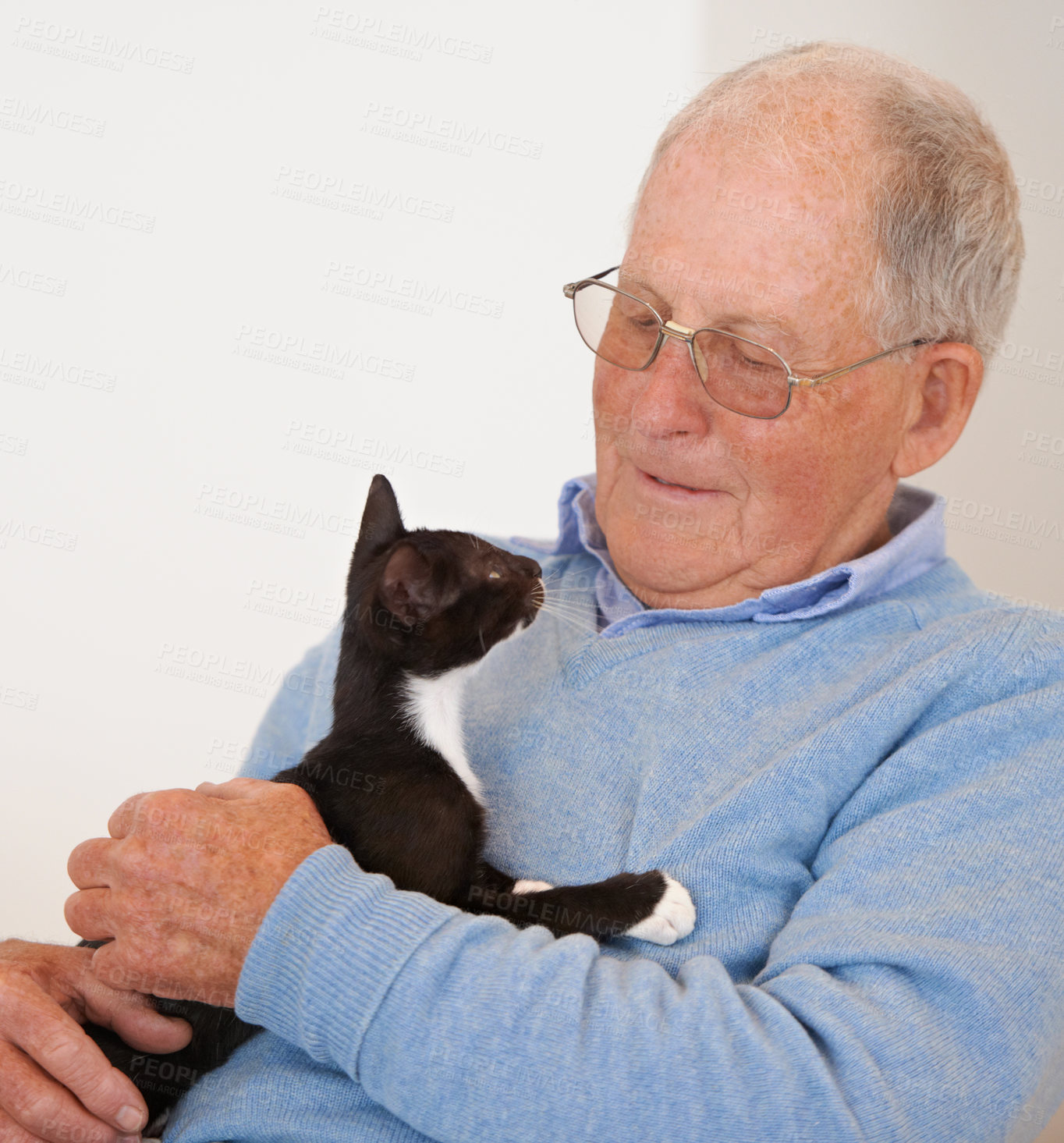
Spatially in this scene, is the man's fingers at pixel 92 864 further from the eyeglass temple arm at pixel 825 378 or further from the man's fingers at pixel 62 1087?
the eyeglass temple arm at pixel 825 378

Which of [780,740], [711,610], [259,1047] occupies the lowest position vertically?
[259,1047]

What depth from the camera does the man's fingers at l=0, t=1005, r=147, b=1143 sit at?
1.15 meters

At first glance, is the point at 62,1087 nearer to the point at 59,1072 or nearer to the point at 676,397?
the point at 59,1072

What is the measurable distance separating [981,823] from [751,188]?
0.87 metres

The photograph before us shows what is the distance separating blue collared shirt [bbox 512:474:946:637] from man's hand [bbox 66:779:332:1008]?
61cm

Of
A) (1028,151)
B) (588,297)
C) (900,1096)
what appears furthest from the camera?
(1028,151)

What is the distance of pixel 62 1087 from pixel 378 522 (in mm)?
809

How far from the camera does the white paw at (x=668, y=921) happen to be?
118 centimetres

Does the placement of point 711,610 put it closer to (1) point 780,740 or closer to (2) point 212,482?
(1) point 780,740

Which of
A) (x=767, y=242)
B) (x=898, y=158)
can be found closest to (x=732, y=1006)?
(x=767, y=242)

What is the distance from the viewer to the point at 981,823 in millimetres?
1103

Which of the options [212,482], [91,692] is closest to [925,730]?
[212,482]

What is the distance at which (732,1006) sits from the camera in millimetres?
986

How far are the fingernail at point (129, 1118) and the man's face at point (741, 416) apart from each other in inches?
38.9
